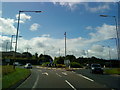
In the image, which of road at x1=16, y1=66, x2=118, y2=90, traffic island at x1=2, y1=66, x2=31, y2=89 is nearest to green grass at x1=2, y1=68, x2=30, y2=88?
traffic island at x1=2, y1=66, x2=31, y2=89

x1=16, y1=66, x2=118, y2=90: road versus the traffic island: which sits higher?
the traffic island

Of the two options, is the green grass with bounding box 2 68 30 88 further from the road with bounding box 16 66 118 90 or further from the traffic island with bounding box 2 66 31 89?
the road with bounding box 16 66 118 90

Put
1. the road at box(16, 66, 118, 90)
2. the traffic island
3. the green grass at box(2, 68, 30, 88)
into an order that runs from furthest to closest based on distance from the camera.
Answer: the road at box(16, 66, 118, 90) < the green grass at box(2, 68, 30, 88) < the traffic island

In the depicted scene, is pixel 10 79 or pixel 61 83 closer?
pixel 61 83

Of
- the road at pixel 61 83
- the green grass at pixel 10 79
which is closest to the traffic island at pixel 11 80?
the green grass at pixel 10 79

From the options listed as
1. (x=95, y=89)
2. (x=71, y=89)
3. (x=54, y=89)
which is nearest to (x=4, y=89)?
(x=54, y=89)

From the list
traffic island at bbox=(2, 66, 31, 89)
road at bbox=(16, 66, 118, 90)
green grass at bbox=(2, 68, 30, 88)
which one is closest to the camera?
traffic island at bbox=(2, 66, 31, 89)

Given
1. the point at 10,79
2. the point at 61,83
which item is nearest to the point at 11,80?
the point at 10,79

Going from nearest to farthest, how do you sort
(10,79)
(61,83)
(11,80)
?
(11,80) < (61,83) < (10,79)

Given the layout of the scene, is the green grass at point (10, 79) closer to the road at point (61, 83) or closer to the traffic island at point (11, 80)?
the traffic island at point (11, 80)

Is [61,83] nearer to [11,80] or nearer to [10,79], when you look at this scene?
[11,80]

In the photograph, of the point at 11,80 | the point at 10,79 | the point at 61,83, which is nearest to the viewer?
the point at 11,80

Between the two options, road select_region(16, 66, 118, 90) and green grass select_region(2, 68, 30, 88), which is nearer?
green grass select_region(2, 68, 30, 88)

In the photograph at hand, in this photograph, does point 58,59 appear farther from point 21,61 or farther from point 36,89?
point 36,89
